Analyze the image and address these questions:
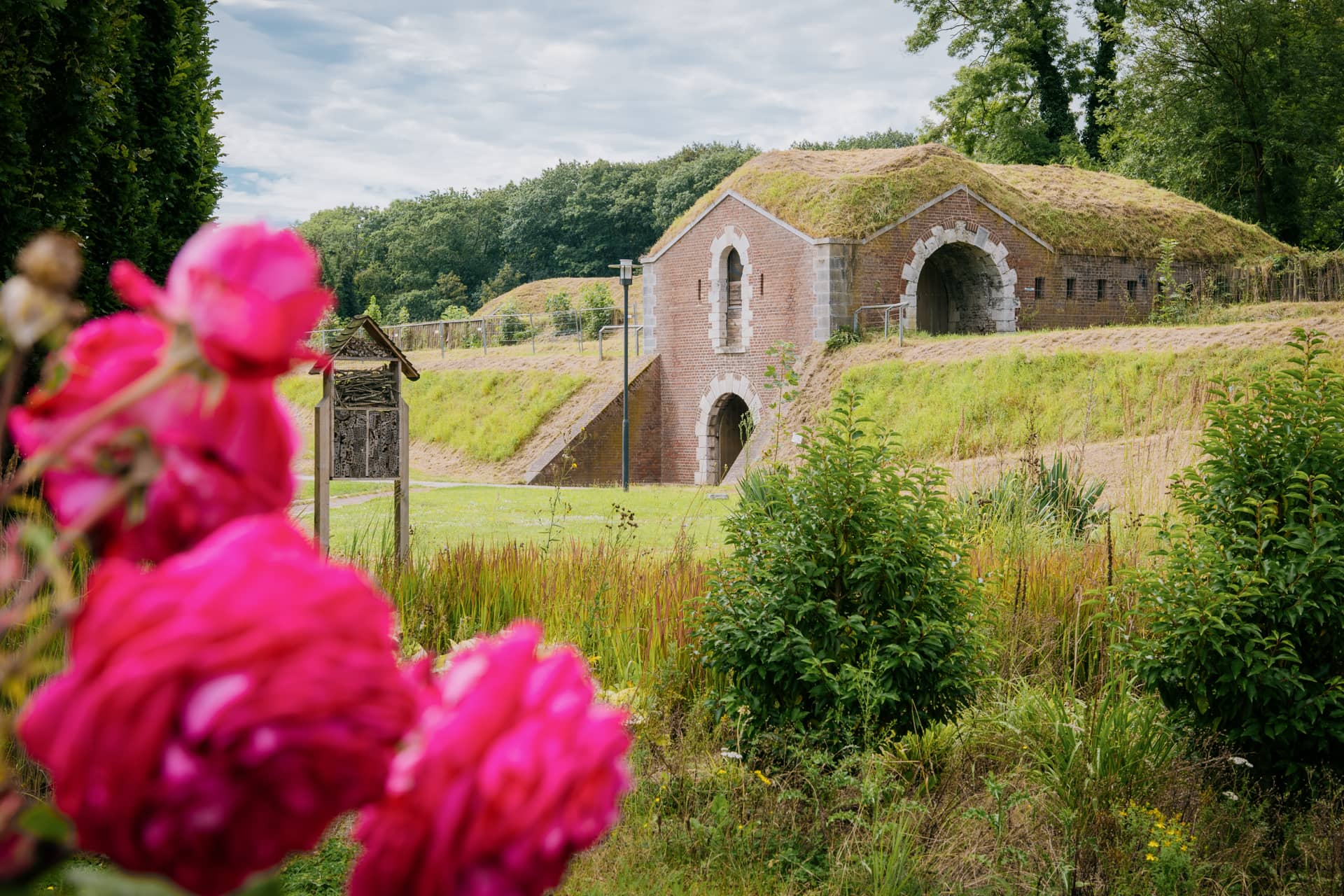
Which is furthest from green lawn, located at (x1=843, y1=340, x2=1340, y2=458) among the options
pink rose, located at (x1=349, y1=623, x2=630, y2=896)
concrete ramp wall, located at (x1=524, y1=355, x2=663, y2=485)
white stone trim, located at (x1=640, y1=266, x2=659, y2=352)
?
pink rose, located at (x1=349, y1=623, x2=630, y2=896)

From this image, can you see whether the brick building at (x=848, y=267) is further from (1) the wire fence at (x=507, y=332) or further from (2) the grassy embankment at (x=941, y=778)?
(2) the grassy embankment at (x=941, y=778)

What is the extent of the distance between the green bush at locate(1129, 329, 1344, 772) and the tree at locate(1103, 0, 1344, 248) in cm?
3354

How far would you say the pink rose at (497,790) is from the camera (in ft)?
1.79

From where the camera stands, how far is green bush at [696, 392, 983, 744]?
4.86 meters

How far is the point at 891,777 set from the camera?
4809mm

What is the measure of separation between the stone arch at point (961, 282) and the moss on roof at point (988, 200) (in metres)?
1.06

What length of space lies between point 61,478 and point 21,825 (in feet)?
0.54

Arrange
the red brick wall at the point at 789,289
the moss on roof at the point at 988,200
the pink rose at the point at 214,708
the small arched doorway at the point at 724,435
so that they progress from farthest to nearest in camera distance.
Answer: the small arched doorway at the point at 724,435 → the moss on roof at the point at 988,200 → the red brick wall at the point at 789,289 → the pink rose at the point at 214,708

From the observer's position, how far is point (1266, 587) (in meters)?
4.88

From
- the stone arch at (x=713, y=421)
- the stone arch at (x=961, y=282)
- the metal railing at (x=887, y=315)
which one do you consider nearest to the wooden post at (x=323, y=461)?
the metal railing at (x=887, y=315)

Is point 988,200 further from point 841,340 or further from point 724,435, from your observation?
point 724,435

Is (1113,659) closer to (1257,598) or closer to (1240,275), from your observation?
(1257,598)

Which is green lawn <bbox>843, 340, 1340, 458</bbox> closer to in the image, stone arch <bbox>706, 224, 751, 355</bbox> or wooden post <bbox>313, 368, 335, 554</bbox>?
stone arch <bbox>706, 224, 751, 355</bbox>

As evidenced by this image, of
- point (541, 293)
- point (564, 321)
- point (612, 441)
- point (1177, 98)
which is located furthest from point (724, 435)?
point (541, 293)
